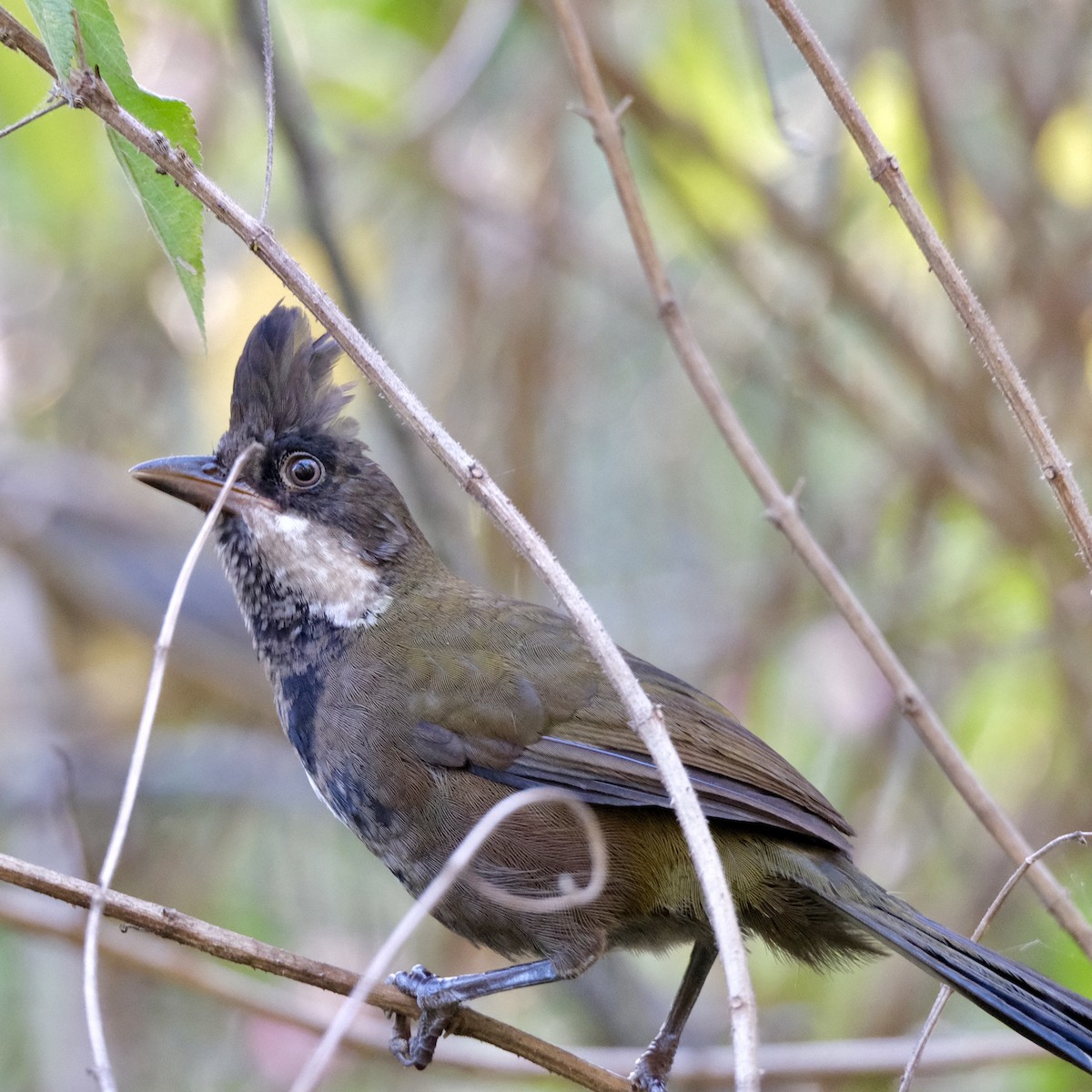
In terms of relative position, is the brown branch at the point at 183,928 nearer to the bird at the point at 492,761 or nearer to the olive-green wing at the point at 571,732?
the bird at the point at 492,761

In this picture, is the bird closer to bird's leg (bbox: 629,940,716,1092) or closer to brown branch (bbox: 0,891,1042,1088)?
bird's leg (bbox: 629,940,716,1092)

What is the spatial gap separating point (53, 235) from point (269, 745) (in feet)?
7.57

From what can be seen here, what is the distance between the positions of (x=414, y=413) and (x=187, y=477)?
126cm

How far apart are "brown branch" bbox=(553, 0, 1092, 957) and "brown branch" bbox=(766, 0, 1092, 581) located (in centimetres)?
65

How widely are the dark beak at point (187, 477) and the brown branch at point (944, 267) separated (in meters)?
1.70

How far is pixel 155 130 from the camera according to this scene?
226 centimetres

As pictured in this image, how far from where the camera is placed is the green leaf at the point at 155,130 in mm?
2203

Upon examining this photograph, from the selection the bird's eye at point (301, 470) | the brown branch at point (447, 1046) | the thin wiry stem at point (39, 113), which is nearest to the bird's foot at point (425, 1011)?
the brown branch at point (447, 1046)

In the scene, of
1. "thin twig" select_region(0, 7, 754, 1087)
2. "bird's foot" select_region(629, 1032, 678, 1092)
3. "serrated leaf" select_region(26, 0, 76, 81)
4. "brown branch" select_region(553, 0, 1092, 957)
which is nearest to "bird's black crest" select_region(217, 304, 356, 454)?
"brown branch" select_region(553, 0, 1092, 957)

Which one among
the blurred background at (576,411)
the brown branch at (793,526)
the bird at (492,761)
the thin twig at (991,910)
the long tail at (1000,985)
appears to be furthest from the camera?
the blurred background at (576,411)

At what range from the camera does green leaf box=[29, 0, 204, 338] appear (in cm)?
220

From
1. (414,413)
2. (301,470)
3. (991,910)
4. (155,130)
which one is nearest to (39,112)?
(155,130)

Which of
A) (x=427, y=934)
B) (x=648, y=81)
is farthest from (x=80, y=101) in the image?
(x=427, y=934)

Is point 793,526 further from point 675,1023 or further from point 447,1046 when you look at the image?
point 447,1046
